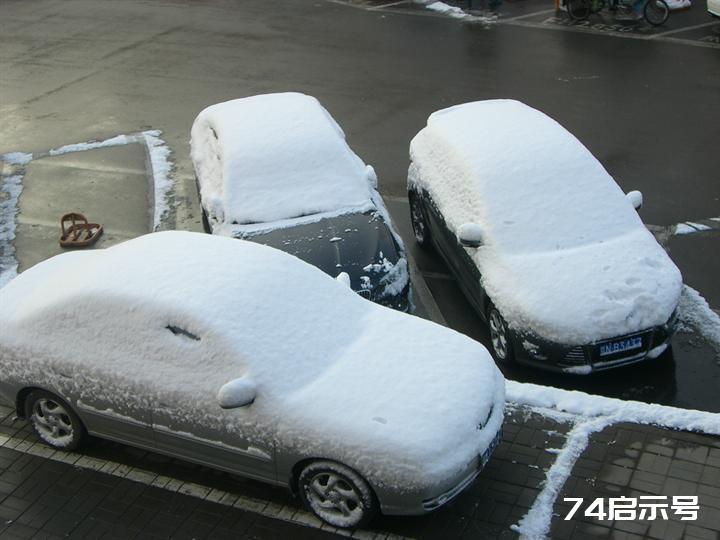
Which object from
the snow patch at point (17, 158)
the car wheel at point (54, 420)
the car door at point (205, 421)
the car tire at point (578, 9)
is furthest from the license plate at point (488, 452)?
the car tire at point (578, 9)

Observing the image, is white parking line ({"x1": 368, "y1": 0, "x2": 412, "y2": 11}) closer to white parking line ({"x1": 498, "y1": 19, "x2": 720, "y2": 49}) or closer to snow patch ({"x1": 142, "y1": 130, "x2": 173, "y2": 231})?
white parking line ({"x1": 498, "y1": 19, "x2": 720, "y2": 49})

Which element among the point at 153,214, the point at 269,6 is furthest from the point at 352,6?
the point at 153,214

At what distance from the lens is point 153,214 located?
12.1 metres

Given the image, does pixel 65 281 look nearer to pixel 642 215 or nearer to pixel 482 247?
pixel 482 247

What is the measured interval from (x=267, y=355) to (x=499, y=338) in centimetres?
287

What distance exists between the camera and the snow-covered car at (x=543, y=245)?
7906mm

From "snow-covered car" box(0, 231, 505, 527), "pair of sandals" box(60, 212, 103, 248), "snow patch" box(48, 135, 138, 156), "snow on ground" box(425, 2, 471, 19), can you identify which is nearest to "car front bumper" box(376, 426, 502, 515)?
"snow-covered car" box(0, 231, 505, 527)

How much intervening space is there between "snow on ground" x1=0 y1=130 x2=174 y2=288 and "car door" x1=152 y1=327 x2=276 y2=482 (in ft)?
15.6

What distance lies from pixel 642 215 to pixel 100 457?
7.28 metres

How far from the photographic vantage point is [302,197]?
941cm

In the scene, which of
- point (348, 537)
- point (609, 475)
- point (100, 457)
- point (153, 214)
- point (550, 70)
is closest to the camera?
point (348, 537)

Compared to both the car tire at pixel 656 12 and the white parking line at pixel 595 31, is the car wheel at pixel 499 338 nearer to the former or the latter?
the white parking line at pixel 595 31

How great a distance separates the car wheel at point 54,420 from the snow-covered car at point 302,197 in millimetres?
2629

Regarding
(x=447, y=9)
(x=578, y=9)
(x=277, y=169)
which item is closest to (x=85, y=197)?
(x=277, y=169)
